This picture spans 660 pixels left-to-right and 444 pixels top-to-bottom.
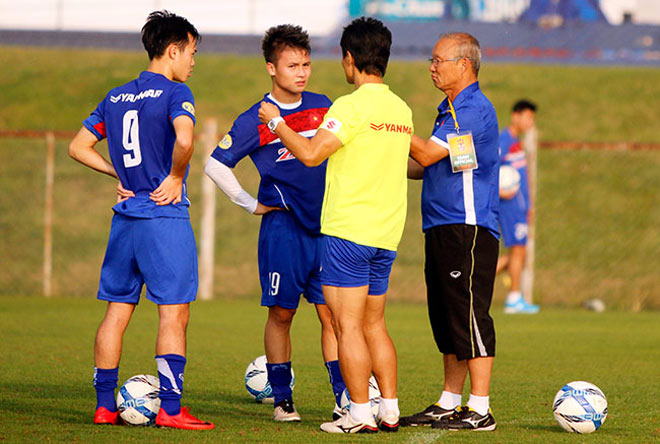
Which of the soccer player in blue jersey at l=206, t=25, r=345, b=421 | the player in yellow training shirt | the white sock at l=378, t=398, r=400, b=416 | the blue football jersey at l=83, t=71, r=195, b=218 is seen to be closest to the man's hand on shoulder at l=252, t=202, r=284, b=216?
the soccer player in blue jersey at l=206, t=25, r=345, b=421

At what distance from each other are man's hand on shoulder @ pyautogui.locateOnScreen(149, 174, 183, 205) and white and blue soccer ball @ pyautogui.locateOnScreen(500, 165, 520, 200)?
8032 millimetres

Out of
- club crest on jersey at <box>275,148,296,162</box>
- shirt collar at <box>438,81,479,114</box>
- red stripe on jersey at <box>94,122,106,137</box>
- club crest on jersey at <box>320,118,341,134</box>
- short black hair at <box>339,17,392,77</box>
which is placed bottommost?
club crest on jersey at <box>275,148,296,162</box>

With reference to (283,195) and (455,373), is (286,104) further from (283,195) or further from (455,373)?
(455,373)

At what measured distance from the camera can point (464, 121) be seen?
227 inches

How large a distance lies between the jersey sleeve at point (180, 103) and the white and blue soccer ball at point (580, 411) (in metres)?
2.65

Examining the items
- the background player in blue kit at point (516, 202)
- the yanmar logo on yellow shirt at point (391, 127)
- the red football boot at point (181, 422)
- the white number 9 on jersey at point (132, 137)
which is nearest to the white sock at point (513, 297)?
the background player in blue kit at point (516, 202)

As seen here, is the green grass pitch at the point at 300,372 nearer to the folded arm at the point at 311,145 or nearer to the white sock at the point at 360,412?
the white sock at the point at 360,412

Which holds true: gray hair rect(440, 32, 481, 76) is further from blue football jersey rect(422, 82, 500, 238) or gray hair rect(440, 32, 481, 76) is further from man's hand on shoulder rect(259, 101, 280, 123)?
man's hand on shoulder rect(259, 101, 280, 123)

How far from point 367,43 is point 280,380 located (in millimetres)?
2087

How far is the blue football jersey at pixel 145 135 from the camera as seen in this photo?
5.59m

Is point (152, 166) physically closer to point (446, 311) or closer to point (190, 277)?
point (190, 277)

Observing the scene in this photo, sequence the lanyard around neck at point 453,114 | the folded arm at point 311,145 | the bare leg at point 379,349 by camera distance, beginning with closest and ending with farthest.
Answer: the folded arm at point 311,145, the bare leg at point 379,349, the lanyard around neck at point 453,114

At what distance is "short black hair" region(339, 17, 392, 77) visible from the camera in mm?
5391

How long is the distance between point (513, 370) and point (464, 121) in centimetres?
329
